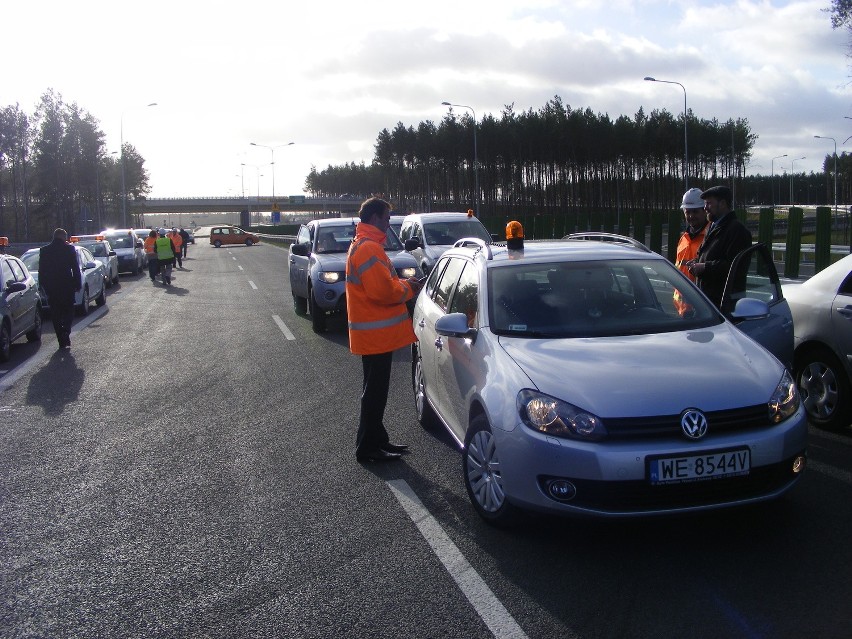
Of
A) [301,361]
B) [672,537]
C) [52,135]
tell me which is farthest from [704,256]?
[52,135]

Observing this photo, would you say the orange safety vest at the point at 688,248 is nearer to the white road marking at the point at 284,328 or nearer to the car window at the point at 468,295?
the car window at the point at 468,295

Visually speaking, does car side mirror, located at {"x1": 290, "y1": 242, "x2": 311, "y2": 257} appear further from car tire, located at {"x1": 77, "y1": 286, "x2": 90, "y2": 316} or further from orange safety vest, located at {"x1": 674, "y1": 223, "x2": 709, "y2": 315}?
orange safety vest, located at {"x1": 674, "y1": 223, "x2": 709, "y2": 315}

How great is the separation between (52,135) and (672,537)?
326ft

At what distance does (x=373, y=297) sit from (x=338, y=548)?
209 cm

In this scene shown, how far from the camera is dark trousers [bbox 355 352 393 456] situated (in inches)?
249

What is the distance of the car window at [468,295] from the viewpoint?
579 cm

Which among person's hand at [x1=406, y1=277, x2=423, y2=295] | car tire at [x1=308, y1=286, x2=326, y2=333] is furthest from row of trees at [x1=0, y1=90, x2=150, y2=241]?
person's hand at [x1=406, y1=277, x2=423, y2=295]

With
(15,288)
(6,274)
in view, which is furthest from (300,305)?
(15,288)

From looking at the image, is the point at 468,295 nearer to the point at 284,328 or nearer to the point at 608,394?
the point at 608,394

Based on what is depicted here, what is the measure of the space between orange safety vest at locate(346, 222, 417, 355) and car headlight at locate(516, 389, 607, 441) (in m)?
1.94

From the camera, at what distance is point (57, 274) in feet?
43.7

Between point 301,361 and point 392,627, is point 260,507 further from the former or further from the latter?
point 301,361

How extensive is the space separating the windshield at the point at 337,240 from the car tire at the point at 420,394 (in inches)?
313

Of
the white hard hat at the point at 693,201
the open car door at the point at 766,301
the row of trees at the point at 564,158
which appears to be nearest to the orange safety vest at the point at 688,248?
the white hard hat at the point at 693,201
